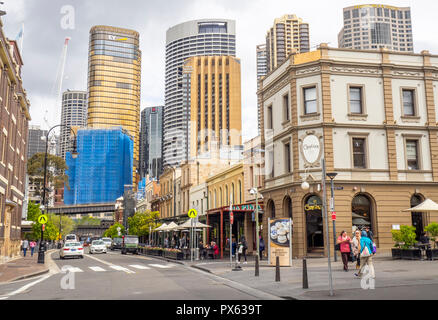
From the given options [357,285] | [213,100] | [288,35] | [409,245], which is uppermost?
[288,35]

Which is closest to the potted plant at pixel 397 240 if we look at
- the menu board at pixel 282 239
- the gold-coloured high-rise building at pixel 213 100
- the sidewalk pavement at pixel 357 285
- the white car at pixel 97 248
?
the sidewalk pavement at pixel 357 285

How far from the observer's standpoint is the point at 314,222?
2994cm

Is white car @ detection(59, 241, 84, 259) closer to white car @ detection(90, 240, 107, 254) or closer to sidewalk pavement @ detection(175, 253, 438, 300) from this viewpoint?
white car @ detection(90, 240, 107, 254)

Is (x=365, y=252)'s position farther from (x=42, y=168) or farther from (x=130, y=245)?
(x=42, y=168)

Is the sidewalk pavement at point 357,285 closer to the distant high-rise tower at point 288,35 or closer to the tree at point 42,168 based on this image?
the tree at point 42,168

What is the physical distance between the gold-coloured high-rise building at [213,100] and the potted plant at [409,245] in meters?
161

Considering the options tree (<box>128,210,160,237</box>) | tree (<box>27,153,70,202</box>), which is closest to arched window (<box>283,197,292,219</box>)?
tree (<box>128,210,160,237</box>)

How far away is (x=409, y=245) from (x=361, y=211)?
6161 mm

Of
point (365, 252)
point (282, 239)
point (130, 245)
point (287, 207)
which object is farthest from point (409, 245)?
point (130, 245)

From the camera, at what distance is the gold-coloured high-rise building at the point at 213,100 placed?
186750 mm

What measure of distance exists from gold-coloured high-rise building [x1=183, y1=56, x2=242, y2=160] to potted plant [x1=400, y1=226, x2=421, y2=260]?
161m

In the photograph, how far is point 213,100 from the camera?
189 meters
